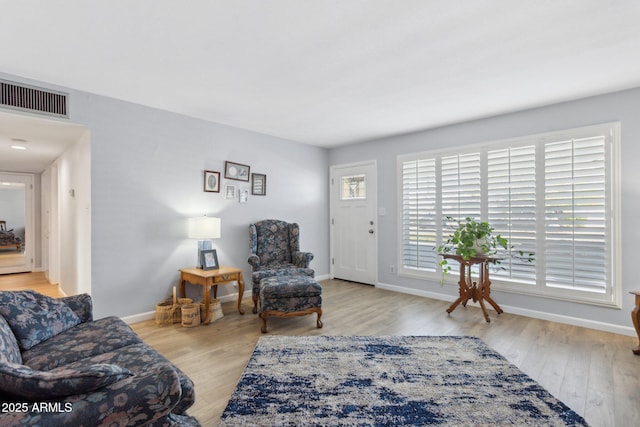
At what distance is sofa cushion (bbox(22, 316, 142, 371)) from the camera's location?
5.20ft

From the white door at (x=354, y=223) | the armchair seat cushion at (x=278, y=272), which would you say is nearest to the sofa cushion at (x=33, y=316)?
the armchair seat cushion at (x=278, y=272)

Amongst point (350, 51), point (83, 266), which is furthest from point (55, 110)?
point (350, 51)

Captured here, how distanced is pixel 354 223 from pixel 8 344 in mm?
4423

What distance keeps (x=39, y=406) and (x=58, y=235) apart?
5.24 meters

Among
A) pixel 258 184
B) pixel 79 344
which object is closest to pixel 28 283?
pixel 258 184

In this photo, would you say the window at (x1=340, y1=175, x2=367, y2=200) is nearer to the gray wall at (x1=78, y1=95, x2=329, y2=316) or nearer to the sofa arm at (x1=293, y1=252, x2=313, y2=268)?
the gray wall at (x1=78, y1=95, x2=329, y2=316)

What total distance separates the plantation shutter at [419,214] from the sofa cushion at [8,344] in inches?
165

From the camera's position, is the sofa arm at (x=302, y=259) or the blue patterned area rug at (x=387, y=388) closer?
the blue patterned area rug at (x=387, y=388)

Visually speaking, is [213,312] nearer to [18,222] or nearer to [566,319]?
[566,319]

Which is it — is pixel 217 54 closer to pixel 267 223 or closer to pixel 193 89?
pixel 193 89

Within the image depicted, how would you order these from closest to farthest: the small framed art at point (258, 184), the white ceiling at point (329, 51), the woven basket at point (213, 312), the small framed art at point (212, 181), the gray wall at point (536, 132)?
1. the white ceiling at point (329, 51)
2. the gray wall at point (536, 132)
3. the woven basket at point (213, 312)
4. the small framed art at point (212, 181)
5. the small framed art at point (258, 184)

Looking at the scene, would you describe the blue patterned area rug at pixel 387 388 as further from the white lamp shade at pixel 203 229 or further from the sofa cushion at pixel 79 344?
the white lamp shade at pixel 203 229

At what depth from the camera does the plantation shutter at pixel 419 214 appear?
4.38m

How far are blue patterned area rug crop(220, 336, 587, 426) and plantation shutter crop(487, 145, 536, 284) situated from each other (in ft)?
4.52
